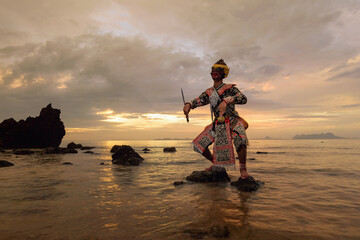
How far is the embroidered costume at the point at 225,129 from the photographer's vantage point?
5018 mm

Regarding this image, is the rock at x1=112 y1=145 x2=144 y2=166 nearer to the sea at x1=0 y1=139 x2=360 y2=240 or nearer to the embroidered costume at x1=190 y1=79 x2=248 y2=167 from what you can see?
the embroidered costume at x1=190 y1=79 x2=248 y2=167

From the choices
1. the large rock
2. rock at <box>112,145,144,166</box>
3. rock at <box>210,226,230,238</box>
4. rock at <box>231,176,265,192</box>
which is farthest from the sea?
the large rock

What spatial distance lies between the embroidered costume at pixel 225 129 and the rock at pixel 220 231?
9.85 feet

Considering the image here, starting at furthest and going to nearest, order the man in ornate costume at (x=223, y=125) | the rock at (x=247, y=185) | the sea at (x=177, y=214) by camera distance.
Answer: the man in ornate costume at (x=223, y=125)
the rock at (x=247, y=185)
the sea at (x=177, y=214)

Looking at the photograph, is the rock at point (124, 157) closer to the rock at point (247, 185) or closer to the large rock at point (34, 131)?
the rock at point (247, 185)

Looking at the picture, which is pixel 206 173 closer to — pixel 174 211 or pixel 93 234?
pixel 174 211

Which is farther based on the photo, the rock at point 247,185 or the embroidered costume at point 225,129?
the embroidered costume at point 225,129

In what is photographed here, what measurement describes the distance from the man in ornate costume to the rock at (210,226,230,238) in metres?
2.95

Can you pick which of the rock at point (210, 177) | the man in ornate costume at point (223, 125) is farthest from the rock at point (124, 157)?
the man in ornate costume at point (223, 125)

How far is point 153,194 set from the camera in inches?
164

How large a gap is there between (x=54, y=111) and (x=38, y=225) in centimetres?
4917

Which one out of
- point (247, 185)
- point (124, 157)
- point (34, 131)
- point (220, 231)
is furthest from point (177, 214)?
point (34, 131)

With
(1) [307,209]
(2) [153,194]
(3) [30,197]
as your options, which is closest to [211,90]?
(2) [153,194]

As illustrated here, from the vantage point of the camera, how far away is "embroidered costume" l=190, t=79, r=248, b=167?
5018 millimetres
